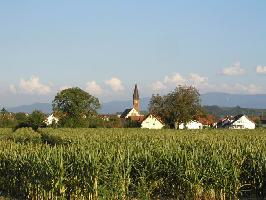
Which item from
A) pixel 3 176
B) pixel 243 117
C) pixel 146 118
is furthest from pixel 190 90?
pixel 3 176

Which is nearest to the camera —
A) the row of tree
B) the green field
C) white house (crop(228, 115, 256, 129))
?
the green field

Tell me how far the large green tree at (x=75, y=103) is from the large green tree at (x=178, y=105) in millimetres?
21896

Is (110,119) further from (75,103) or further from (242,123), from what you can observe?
(242,123)

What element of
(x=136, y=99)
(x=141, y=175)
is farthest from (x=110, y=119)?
(x=141, y=175)

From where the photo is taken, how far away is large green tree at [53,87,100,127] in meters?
118

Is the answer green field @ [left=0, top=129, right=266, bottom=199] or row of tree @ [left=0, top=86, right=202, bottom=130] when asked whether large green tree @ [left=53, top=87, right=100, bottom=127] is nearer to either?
row of tree @ [left=0, top=86, right=202, bottom=130]

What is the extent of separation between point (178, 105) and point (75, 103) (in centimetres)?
3025

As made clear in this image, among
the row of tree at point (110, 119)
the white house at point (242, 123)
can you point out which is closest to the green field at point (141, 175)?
the row of tree at point (110, 119)

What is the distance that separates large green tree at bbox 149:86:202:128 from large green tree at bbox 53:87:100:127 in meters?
21.9

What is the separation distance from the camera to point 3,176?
1775 cm

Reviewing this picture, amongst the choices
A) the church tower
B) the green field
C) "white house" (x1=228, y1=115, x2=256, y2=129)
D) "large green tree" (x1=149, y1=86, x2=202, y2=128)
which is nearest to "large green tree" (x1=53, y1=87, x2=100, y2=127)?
"large green tree" (x1=149, y1=86, x2=202, y2=128)

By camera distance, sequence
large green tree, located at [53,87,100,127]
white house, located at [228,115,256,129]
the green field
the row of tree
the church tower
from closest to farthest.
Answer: the green field < the row of tree < large green tree, located at [53,87,100,127] < white house, located at [228,115,256,129] < the church tower

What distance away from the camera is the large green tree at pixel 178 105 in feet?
325

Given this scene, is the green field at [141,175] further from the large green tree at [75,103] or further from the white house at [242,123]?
the white house at [242,123]
